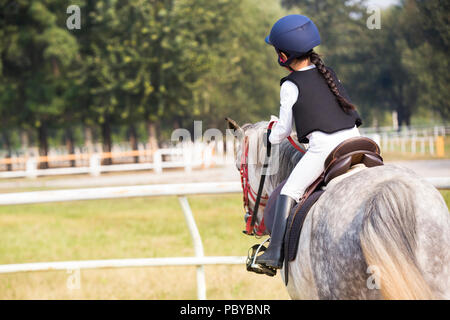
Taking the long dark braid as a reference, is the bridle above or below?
below

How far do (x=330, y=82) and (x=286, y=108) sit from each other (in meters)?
0.31

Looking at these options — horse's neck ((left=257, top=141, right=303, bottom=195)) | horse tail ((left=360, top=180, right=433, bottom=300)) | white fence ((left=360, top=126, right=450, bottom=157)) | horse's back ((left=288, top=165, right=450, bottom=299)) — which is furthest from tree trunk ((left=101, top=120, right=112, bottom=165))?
horse tail ((left=360, top=180, right=433, bottom=300))

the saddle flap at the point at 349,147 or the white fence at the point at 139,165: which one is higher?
the saddle flap at the point at 349,147

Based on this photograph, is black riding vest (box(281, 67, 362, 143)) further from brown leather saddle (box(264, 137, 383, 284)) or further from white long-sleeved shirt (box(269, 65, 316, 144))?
brown leather saddle (box(264, 137, 383, 284))

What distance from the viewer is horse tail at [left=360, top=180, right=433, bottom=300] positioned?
8.48 feet

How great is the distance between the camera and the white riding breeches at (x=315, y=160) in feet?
11.2

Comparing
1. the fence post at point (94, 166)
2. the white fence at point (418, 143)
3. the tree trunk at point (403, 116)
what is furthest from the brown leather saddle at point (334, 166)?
the tree trunk at point (403, 116)

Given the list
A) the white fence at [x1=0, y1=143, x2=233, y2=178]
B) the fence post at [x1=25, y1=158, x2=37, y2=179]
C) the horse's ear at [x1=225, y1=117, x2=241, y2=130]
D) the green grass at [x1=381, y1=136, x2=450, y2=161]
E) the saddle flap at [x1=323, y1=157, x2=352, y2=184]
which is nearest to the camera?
the saddle flap at [x1=323, y1=157, x2=352, y2=184]

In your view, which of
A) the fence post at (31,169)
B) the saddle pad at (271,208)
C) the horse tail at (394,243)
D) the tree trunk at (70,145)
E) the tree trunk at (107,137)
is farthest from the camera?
the tree trunk at (70,145)

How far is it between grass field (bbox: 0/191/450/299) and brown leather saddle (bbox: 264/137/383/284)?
10.8ft

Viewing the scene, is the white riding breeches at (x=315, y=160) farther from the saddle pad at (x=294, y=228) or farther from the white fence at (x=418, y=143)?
the white fence at (x=418, y=143)

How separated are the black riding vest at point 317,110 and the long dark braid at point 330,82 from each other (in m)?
0.02

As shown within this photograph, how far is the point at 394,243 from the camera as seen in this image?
2645mm

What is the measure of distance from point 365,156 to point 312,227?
1.84 feet
